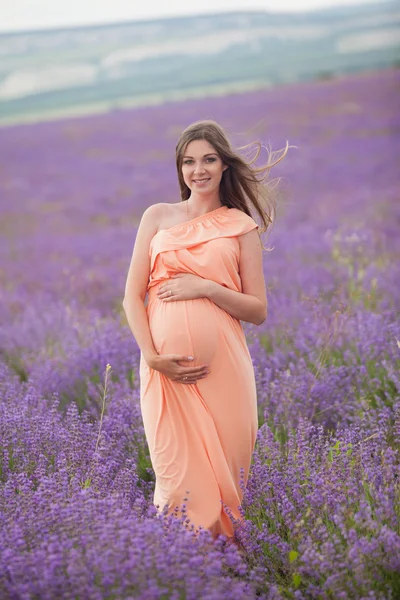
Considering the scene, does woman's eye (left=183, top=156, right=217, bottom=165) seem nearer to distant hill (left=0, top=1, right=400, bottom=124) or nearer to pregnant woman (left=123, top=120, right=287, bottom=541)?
pregnant woman (left=123, top=120, right=287, bottom=541)

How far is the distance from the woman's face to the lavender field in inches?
19.5

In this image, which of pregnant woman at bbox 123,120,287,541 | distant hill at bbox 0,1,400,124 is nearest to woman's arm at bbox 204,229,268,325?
pregnant woman at bbox 123,120,287,541

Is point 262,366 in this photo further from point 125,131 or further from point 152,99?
point 152,99

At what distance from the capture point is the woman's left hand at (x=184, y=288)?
2.57 meters

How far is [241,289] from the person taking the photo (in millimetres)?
2736

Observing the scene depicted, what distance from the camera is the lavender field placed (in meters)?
1.94

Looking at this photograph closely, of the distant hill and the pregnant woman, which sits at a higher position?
the distant hill

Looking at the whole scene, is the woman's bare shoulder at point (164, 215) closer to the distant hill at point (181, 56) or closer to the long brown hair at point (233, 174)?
the long brown hair at point (233, 174)

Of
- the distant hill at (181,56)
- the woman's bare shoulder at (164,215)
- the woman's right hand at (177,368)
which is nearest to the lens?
the woman's right hand at (177,368)

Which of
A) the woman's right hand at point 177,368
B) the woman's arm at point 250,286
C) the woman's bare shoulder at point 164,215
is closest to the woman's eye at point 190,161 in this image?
the woman's bare shoulder at point 164,215

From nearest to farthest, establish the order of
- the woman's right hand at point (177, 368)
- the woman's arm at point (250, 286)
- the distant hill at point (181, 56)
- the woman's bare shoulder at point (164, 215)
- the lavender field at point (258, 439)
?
the lavender field at point (258, 439)
the woman's right hand at point (177, 368)
the woman's arm at point (250, 286)
the woman's bare shoulder at point (164, 215)
the distant hill at point (181, 56)

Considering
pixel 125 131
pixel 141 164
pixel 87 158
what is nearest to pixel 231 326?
pixel 141 164

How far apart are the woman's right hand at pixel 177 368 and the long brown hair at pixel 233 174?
2.34 ft

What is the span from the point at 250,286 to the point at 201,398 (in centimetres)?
47
